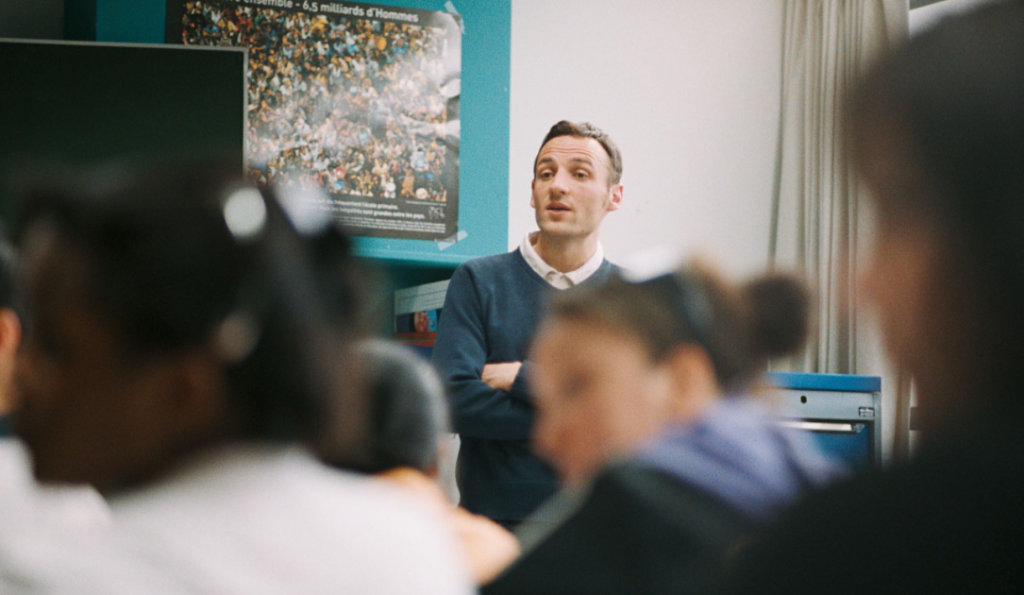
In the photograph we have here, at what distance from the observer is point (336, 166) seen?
321 cm

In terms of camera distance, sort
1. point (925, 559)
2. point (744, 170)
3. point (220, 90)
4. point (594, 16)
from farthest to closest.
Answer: point (744, 170), point (594, 16), point (220, 90), point (925, 559)

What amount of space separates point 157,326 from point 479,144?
111 inches

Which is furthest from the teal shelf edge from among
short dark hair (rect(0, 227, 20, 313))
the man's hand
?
short dark hair (rect(0, 227, 20, 313))

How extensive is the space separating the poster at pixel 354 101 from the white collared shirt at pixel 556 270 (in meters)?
0.91

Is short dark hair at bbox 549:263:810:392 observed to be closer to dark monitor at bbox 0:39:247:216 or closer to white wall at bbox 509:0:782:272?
dark monitor at bbox 0:39:247:216

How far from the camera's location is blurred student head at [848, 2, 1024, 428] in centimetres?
47

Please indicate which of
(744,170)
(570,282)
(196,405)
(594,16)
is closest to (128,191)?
(196,405)

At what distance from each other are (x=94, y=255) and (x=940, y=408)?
0.51 m

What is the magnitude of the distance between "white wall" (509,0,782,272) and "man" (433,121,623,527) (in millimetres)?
1392

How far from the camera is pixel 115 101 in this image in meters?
2.88

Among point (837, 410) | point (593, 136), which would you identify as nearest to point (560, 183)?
Result: point (593, 136)

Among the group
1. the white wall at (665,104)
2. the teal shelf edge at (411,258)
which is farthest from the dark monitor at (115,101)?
the white wall at (665,104)

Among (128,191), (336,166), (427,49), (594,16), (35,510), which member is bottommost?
(35,510)

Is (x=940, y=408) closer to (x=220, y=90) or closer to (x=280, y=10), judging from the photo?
(x=220, y=90)
